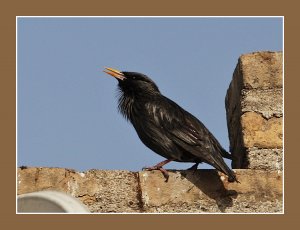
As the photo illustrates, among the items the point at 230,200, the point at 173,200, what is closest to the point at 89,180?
the point at 173,200

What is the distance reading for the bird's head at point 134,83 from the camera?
28.7 feet

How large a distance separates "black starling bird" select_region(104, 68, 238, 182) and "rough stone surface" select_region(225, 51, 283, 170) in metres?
0.29

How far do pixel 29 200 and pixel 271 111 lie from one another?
3139 millimetres

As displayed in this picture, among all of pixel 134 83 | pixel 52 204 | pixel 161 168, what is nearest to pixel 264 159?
pixel 161 168

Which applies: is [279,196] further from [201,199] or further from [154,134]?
[154,134]

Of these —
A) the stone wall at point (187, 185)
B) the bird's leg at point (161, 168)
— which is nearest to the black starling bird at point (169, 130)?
the bird's leg at point (161, 168)

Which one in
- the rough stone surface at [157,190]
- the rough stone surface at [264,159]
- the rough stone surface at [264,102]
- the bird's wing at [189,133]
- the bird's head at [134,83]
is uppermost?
the bird's head at [134,83]

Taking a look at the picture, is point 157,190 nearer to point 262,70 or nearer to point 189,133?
point 189,133

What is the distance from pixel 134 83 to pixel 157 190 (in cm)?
190

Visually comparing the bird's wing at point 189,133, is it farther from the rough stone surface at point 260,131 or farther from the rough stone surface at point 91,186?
the rough stone surface at point 91,186

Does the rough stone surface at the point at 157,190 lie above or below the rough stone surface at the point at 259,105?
below

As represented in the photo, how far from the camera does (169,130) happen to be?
26.2 feet

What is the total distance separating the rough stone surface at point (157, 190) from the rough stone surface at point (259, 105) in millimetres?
391

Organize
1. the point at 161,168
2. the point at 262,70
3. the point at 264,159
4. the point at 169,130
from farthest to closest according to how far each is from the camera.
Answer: the point at 169,130
the point at 262,70
the point at 264,159
the point at 161,168
